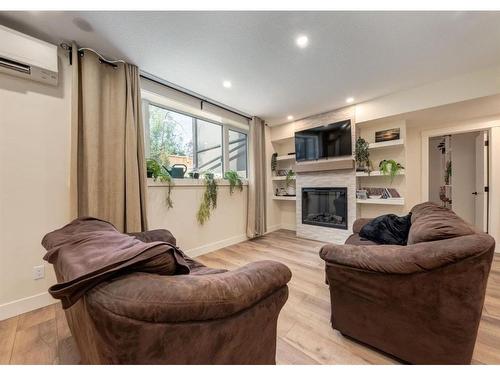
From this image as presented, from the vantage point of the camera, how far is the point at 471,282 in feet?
3.26

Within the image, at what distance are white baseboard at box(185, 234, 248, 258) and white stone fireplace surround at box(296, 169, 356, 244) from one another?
46.3 inches

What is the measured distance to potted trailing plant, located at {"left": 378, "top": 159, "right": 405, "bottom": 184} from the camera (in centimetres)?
303

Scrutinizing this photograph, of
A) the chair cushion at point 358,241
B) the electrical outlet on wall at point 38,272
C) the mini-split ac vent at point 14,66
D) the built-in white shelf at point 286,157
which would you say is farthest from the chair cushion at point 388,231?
the mini-split ac vent at point 14,66

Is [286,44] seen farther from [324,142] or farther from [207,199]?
[207,199]

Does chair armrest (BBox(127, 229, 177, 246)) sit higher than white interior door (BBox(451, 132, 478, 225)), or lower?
lower

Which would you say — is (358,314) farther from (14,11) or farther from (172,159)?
(14,11)

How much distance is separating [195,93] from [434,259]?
3025 mm

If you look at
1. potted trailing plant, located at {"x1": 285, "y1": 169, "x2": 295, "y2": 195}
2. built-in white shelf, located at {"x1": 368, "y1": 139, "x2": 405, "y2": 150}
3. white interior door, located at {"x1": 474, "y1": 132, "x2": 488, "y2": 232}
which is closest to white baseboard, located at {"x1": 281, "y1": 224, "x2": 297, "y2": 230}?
potted trailing plant, located at {"x1": 285, "y1": 169, "x2": 295, "y2": 195}

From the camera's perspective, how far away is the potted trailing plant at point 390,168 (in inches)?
119

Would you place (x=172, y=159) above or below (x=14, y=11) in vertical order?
below

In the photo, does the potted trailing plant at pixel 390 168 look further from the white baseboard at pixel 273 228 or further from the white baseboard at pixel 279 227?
the white baseboard at pixel 273 228

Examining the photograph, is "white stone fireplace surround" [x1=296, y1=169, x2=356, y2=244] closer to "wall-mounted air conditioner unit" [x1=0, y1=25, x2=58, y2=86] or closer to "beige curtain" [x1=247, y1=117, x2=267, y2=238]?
"beige curtain" [x1=247, y1=117, x2=267, y2=238]

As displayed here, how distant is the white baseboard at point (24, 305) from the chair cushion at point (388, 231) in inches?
119
